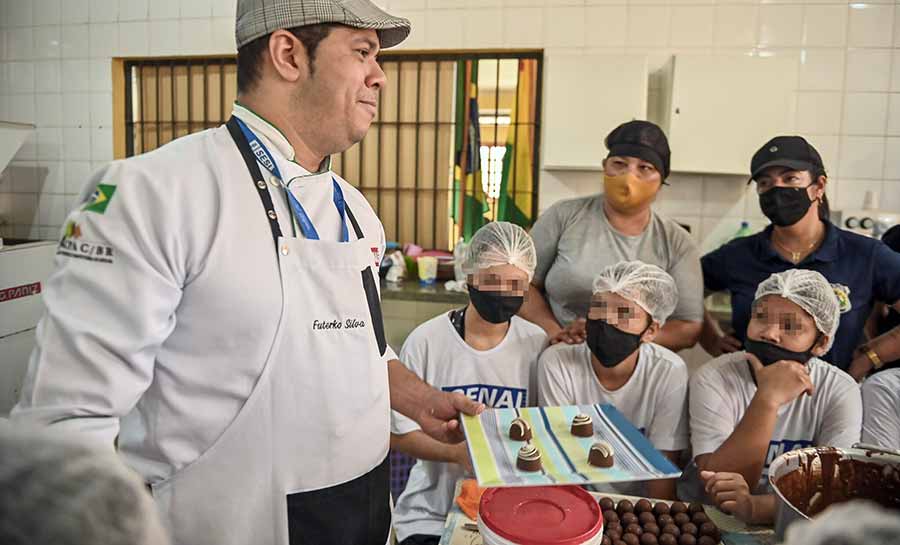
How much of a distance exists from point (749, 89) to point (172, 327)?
3270mm

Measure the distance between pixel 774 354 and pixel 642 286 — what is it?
41 cm

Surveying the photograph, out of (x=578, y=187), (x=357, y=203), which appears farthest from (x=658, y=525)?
(x=578, y=187)

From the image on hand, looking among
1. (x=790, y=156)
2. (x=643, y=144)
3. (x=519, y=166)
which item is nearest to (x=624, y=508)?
(x=643, y=144)

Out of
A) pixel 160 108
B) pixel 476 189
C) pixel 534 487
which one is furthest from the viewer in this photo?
pixel 160 108

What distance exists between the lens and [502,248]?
6.75 ft

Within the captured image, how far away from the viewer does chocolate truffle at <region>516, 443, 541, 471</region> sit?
1171 millimetres

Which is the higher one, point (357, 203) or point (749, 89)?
point (749, 89)

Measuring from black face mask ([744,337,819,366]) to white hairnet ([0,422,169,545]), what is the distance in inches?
70.9

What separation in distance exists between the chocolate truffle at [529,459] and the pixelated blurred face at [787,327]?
0.98m

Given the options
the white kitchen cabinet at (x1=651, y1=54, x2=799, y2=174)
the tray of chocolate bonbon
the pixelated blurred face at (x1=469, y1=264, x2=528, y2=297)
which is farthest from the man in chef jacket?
the white kitchen cabinet at (x1=651, y1=54, x2=799, y2=174)

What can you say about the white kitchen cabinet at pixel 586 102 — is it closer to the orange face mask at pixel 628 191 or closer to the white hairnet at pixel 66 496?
the orange face mask at pixel 628 191

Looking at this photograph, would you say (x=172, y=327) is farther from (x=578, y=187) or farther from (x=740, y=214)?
(x=740, y=214)

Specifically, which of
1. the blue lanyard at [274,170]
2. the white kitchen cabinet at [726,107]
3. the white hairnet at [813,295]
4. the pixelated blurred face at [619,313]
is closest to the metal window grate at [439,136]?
the white kitchen cabinet at [726,107]

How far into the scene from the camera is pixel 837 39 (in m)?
3.50
